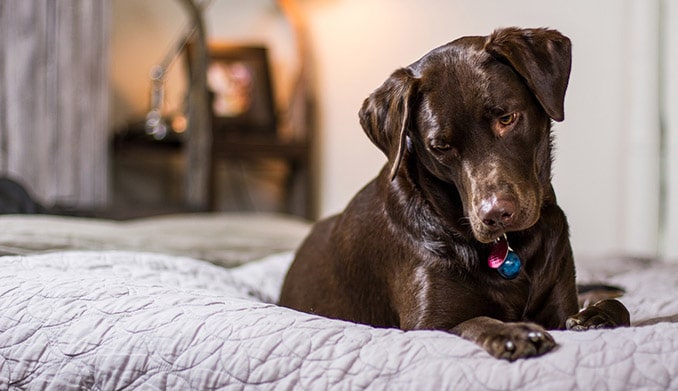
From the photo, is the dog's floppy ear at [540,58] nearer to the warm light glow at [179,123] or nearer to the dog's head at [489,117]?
the dog's head at [489,117]

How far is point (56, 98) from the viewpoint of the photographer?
12.7 ft

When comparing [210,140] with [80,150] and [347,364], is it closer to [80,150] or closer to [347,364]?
[80,150]

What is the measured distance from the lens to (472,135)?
1.34 m

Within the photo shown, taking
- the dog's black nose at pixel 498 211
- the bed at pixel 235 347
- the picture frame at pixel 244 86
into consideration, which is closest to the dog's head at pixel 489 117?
the dog's black nose at pixel 498 211

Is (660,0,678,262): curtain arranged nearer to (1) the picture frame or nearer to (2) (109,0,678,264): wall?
(2) (109,0,678,264): wall

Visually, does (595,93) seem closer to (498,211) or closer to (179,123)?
(179,123)

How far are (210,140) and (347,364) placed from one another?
3335 millimetres

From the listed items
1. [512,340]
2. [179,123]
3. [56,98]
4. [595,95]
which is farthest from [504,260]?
[179,123]

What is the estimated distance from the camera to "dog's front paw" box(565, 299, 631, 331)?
4.41 ft

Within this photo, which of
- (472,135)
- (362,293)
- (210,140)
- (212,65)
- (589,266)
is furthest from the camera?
(212,65)

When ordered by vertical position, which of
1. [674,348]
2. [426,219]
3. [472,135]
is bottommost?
[674,348]

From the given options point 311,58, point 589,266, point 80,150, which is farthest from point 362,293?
point 311,58

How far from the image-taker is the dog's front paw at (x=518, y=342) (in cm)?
110

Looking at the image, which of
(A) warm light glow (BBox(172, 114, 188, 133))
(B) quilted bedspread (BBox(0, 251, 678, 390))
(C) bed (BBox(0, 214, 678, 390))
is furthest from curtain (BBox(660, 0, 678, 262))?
(A) warm light glow (BBox(172, 114, 188, 133))
